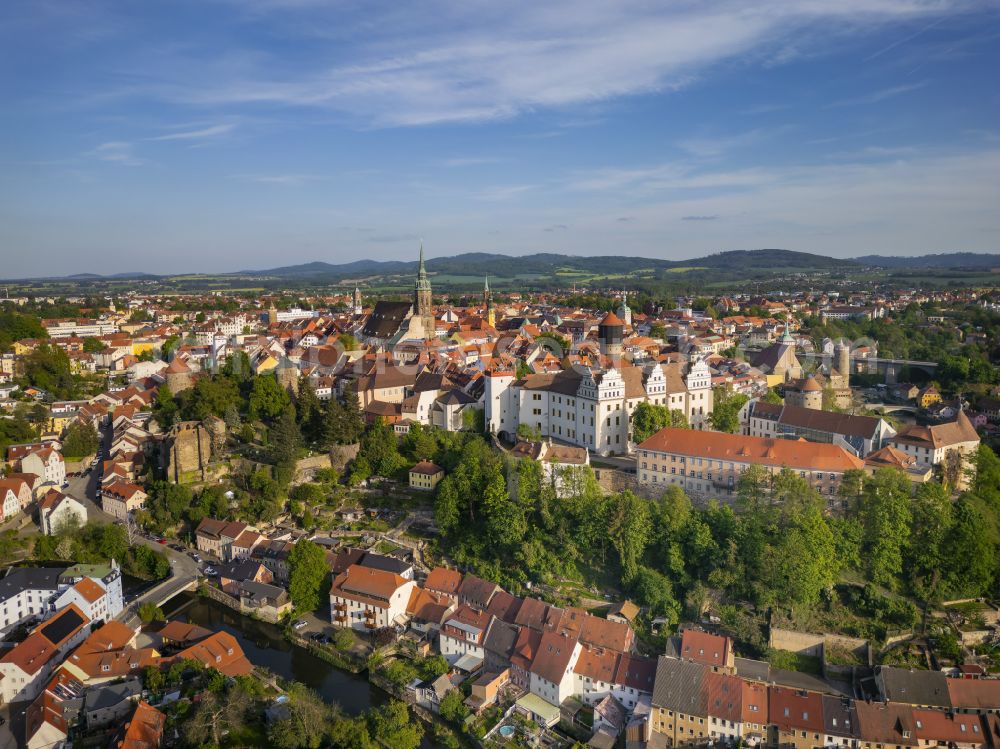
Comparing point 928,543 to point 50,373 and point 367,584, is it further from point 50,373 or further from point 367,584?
point 50,373

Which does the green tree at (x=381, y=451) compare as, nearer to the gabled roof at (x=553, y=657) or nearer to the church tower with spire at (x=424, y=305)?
the gabled roof at (x=553, y=657)

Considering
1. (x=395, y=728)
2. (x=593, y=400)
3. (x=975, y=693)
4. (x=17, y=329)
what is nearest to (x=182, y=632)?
(x=395, y=728)

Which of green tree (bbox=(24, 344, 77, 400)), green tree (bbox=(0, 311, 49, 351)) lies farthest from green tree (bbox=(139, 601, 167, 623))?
green tree (bbox=(0, 311, 49, 351))

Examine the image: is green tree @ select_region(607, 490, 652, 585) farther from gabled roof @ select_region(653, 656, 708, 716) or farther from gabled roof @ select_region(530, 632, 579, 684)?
gabled roof @ select_region(653, 656, 708, 716)

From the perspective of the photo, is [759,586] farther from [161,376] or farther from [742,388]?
[161,376]

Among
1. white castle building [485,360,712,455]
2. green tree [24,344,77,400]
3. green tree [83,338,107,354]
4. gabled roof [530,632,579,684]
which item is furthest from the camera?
green tree [83,338,107,354]

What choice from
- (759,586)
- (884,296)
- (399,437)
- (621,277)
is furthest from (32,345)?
(621,277)
